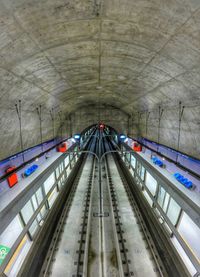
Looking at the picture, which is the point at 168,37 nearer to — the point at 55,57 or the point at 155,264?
the point at 55,57

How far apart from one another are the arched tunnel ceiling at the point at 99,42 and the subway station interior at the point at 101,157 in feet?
0.07

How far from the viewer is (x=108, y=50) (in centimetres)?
411

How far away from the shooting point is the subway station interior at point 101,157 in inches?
108

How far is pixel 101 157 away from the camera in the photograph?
237 inches

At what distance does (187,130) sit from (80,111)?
11.6m

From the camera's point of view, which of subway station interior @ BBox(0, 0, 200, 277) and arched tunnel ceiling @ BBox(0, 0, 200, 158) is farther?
subway station interior @ BBox(0, 0, 200, 277)

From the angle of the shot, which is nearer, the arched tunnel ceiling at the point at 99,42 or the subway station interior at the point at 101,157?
the arched tunnel ceiling at the point at 99,42

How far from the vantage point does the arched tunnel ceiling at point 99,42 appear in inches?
97.5

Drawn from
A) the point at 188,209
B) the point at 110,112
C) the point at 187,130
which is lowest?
the point at 188,209

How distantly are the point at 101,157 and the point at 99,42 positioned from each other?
3860 mm

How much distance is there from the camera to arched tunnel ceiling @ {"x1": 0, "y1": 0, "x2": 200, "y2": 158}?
2.48 meters

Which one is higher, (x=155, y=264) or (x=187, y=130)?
(x=187, y=130)

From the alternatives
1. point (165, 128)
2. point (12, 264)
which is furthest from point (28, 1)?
point (165, 128)

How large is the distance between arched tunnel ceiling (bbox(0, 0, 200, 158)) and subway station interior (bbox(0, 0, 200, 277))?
0.02m
